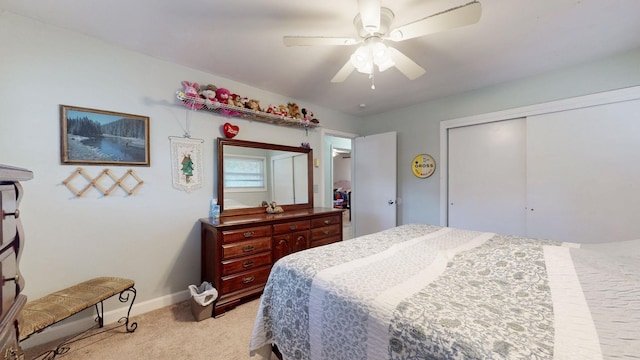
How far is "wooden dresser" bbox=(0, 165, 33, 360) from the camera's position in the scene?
2.32 ft

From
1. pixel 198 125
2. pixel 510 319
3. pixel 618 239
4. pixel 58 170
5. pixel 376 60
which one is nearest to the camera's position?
pixel 510 319

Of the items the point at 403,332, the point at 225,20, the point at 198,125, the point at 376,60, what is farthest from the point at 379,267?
the point at 198,125

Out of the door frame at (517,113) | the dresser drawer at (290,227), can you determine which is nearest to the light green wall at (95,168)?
the dresser drawer at (290,227)

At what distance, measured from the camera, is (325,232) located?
9.79 ft

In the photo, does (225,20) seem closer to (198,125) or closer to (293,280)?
(198,125)

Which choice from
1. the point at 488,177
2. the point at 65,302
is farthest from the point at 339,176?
the point at 65,302

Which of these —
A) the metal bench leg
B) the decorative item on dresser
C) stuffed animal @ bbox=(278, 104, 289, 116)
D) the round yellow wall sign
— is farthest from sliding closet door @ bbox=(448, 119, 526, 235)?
the metal bench leg

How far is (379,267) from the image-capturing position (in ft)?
4.18

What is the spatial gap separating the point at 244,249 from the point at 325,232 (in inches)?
42.0

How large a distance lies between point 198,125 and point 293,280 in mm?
2016

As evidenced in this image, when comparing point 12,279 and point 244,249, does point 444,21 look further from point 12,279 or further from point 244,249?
point 244,249

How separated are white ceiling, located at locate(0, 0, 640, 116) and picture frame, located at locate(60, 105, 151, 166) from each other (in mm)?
633

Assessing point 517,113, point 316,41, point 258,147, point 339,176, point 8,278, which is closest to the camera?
point 8,278

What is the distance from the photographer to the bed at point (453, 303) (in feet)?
2.31
